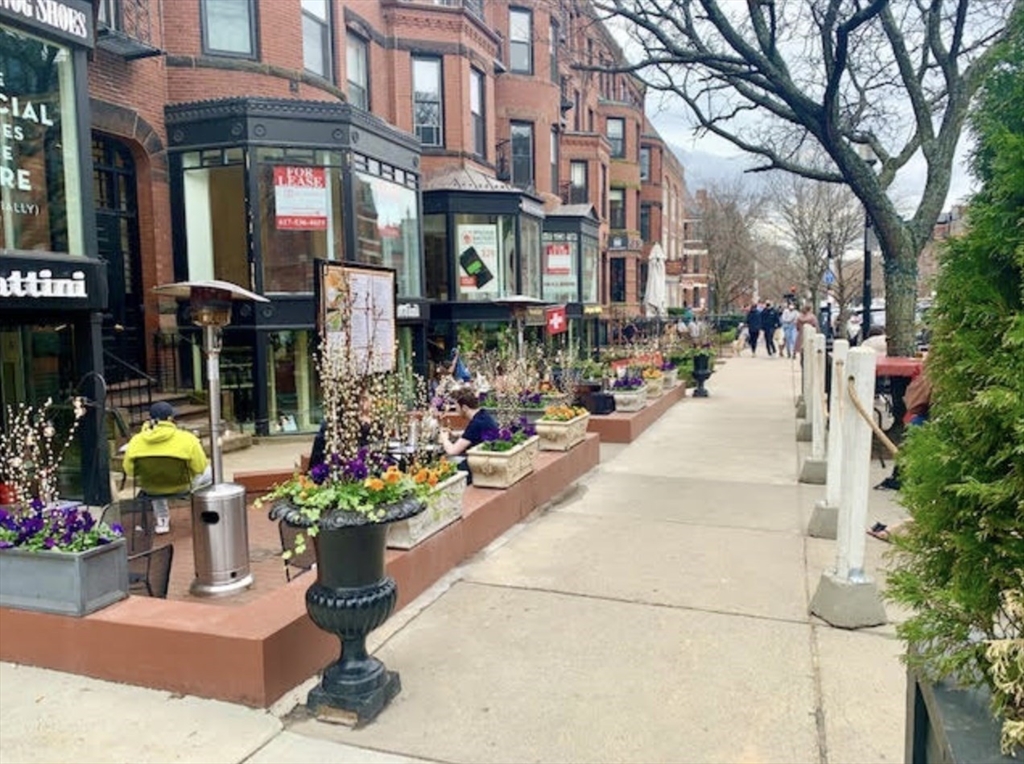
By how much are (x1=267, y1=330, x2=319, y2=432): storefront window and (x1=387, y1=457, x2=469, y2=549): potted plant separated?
624 cm

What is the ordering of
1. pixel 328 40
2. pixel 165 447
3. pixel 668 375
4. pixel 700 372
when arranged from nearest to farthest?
pixel 165 447, pixel 328 40, pixel 668 375, pixel 700 372

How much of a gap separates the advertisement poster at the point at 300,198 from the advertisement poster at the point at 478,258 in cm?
581

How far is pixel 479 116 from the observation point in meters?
20.6

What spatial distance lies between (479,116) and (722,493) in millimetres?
15253

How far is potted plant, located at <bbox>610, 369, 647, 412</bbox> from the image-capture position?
12109 mm

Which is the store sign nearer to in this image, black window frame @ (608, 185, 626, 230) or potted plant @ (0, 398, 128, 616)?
potted plant @ (0, 398, 128, 616)

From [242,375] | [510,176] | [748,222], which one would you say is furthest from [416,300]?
[748,222]

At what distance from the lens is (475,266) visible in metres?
17.6

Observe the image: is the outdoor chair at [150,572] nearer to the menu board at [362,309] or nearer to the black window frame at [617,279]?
the menu board at [362,309]

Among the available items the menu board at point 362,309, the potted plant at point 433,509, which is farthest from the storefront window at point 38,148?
the potted plant at point 433,509

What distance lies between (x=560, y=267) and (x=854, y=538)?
766 inches

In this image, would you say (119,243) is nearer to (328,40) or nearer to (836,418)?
(328,40)

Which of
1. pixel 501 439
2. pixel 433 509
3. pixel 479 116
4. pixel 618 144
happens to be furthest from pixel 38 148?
pixel 618 144

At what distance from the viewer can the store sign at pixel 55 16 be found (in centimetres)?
684
